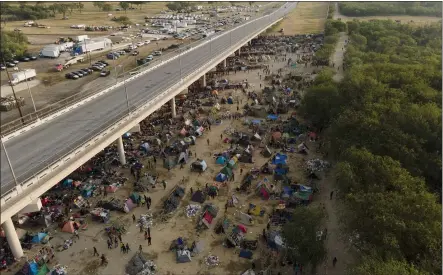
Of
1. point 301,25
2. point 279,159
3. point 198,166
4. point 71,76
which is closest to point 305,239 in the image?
point 279,159

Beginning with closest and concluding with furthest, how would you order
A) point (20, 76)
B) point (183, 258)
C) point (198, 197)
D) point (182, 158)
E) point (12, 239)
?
point (12, 239) → point (183, 258) → point (198, 197) → point (182, 158) → point (20, 76)

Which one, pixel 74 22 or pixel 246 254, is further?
pixel 74 22

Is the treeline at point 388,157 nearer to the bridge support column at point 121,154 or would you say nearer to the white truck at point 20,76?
the bridge support column at point 121,154

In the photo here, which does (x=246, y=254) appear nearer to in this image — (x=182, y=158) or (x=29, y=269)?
(x=29, y=269)

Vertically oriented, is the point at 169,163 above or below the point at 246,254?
above

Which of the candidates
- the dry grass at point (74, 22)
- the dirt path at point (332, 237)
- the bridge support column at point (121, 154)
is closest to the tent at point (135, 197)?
the bridge support column at point (121, 154)

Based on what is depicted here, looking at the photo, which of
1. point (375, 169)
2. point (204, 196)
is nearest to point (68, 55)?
point (204, 196)
